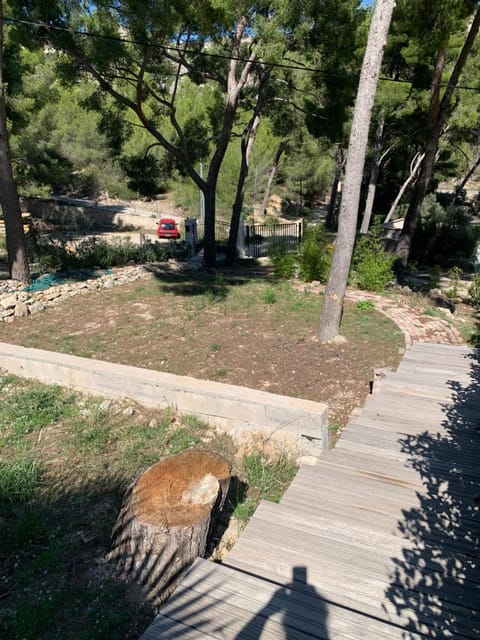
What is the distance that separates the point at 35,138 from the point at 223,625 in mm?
Result: 26173

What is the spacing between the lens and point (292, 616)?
2025 mm

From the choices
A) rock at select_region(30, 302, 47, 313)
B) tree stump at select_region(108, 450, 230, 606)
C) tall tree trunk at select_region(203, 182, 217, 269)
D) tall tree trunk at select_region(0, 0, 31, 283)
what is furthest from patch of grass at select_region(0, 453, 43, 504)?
tall tree trunk at select_region(203, 182, 217, 269)

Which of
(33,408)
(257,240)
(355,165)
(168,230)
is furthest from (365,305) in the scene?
(168,230)

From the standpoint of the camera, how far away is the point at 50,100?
Answer: 19156 mm

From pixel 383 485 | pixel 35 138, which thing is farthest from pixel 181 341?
pixel 35 138

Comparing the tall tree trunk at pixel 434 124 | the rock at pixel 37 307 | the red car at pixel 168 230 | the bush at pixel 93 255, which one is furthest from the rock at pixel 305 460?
the red car at pixel 168 230

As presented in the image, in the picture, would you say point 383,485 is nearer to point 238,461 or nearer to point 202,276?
point 238,461

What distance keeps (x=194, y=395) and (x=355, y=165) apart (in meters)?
4.37

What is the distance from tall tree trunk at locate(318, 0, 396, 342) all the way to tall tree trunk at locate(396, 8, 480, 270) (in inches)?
190

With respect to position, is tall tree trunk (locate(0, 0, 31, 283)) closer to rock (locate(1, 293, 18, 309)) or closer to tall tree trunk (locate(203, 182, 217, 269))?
rock (locate(1, 293, 18, 309))

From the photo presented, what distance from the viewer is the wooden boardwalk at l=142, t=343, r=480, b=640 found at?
2.01 meters

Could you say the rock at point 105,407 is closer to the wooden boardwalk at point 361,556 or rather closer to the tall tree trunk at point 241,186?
the wooden boardwalk at point 361,556

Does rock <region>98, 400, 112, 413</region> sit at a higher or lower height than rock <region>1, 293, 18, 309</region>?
lower

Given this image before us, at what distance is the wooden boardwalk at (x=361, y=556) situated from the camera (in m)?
2.01
